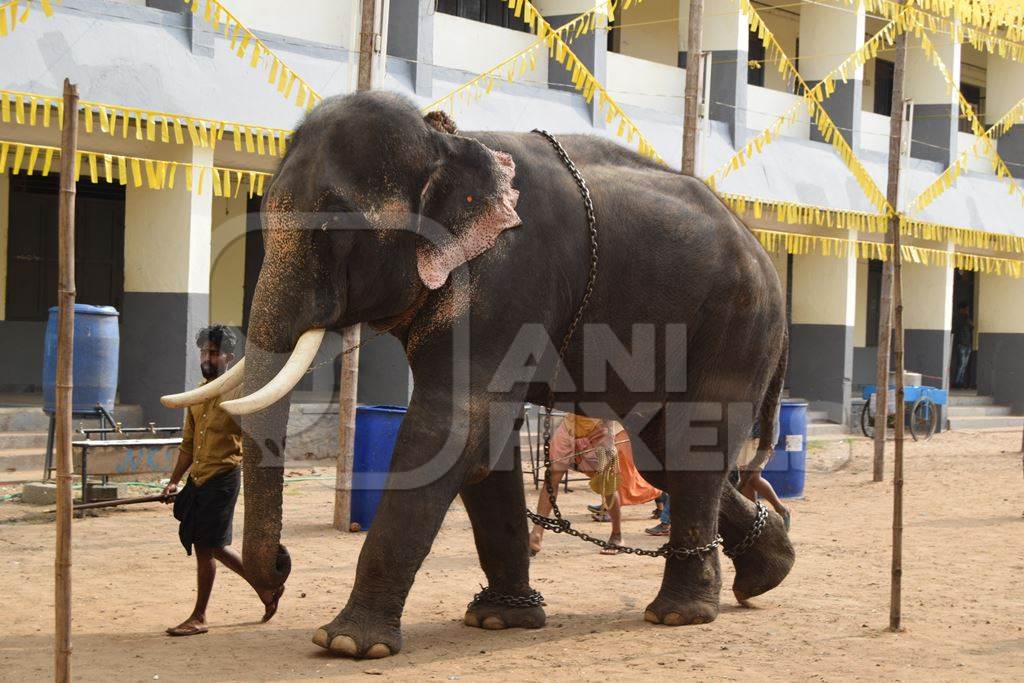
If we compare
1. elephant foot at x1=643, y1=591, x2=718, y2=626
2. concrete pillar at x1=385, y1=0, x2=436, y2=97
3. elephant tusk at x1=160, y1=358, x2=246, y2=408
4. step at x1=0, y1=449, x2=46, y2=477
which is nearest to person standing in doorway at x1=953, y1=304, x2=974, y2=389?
concrete pillar at x1=385, y1=0, x2=436, y2=97

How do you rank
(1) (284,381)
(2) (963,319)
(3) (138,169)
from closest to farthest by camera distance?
1. (1) (284,381)
2. (3) (138,169)
3. (2) (963,319)

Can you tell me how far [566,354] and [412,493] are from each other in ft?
3.57

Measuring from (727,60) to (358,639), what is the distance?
1384cm

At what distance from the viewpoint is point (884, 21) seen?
2041 centimetres

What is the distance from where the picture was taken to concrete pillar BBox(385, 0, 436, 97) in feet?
45.5

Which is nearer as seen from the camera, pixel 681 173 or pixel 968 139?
pixel 681 173

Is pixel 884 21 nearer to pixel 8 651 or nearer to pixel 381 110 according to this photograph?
pixel 381 110

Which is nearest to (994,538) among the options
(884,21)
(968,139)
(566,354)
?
(566,354)

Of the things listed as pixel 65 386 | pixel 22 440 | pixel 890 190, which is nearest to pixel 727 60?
pixel 890 190

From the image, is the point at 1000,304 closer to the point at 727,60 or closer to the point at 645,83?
the point at 727,60

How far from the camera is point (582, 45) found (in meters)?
15.8

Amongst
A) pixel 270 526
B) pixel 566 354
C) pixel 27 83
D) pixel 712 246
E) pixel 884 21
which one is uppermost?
pixel 884 21

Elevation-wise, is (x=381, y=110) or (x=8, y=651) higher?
(x=381, y=110)

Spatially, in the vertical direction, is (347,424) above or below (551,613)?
above
